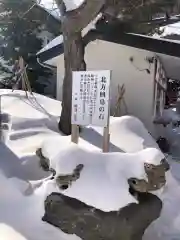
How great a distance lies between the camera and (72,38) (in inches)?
309

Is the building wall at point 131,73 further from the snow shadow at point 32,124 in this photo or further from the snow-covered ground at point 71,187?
the snow-covered ground at point 71,187

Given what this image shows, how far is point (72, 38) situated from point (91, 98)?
→ 2531 mm

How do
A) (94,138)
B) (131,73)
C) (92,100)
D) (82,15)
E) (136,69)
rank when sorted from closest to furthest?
1. (92,100)
2. (82,15)
3. (94,138)
4. (136,69)
5. (131,73)

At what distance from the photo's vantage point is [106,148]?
18.4 ft

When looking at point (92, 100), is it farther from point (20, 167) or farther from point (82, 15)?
point (82, 15)

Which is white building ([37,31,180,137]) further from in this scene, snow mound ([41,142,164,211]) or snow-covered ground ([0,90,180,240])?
snow mound ([41,142,164,211])

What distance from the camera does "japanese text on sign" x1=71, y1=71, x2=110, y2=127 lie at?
5562mm

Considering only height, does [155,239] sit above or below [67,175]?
below

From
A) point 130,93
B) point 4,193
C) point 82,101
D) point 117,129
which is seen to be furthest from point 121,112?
point 4,193

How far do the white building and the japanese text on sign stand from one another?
411cm

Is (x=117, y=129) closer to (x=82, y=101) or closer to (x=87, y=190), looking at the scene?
(x=82, y=101)

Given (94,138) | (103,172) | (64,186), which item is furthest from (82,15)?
(64,186)

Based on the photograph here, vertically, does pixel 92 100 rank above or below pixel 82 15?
below

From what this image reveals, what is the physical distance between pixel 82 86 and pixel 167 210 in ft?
7.22
